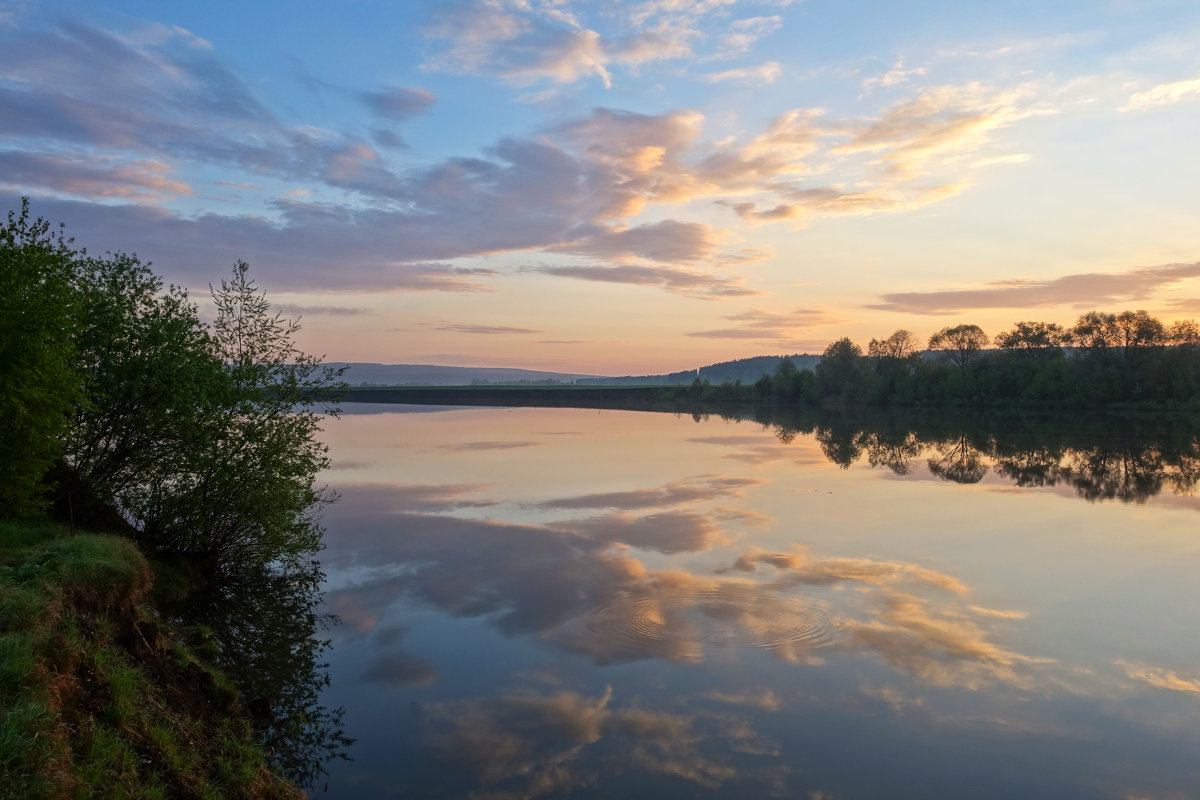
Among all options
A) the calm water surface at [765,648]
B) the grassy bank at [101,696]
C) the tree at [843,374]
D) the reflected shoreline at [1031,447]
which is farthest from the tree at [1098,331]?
the grassy bank at [101,696]

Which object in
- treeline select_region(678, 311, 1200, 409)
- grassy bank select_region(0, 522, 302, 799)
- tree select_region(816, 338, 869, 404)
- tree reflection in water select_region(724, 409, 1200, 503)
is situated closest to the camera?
grassy bank select_region(0, 522, 302, 799)

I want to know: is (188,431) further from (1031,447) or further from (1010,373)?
(1010,373)

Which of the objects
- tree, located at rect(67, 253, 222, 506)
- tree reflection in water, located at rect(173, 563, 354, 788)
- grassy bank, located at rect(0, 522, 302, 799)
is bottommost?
tree reflection in water, located at rect(173, 563, 354, 788)

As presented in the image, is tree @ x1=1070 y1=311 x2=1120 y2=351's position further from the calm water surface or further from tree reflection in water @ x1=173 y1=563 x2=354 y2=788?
tree reflection in water @ x1=173 y1=563 x2=354 y2=788

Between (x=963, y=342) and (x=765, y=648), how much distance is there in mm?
117986

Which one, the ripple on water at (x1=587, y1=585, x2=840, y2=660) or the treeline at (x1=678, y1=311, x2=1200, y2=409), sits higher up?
the treeline at (x1=678, y1=311, x2=1200, y2=409)

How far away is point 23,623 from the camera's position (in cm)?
852

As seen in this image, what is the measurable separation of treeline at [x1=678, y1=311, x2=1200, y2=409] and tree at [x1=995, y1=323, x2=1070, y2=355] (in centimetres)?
13

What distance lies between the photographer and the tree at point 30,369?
→ 13094 millimetres

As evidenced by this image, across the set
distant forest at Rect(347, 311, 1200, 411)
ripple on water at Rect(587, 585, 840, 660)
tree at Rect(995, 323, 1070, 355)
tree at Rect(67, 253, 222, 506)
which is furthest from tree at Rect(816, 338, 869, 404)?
tree at Rect(67, 253, 222, 506)

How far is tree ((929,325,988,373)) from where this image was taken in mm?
116750

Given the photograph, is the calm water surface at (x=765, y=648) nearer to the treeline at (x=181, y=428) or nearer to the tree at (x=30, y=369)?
the treeline at (x=181, y=428)

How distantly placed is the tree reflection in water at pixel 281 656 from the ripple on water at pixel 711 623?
5.35 m

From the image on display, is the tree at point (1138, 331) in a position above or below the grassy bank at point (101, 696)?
above
